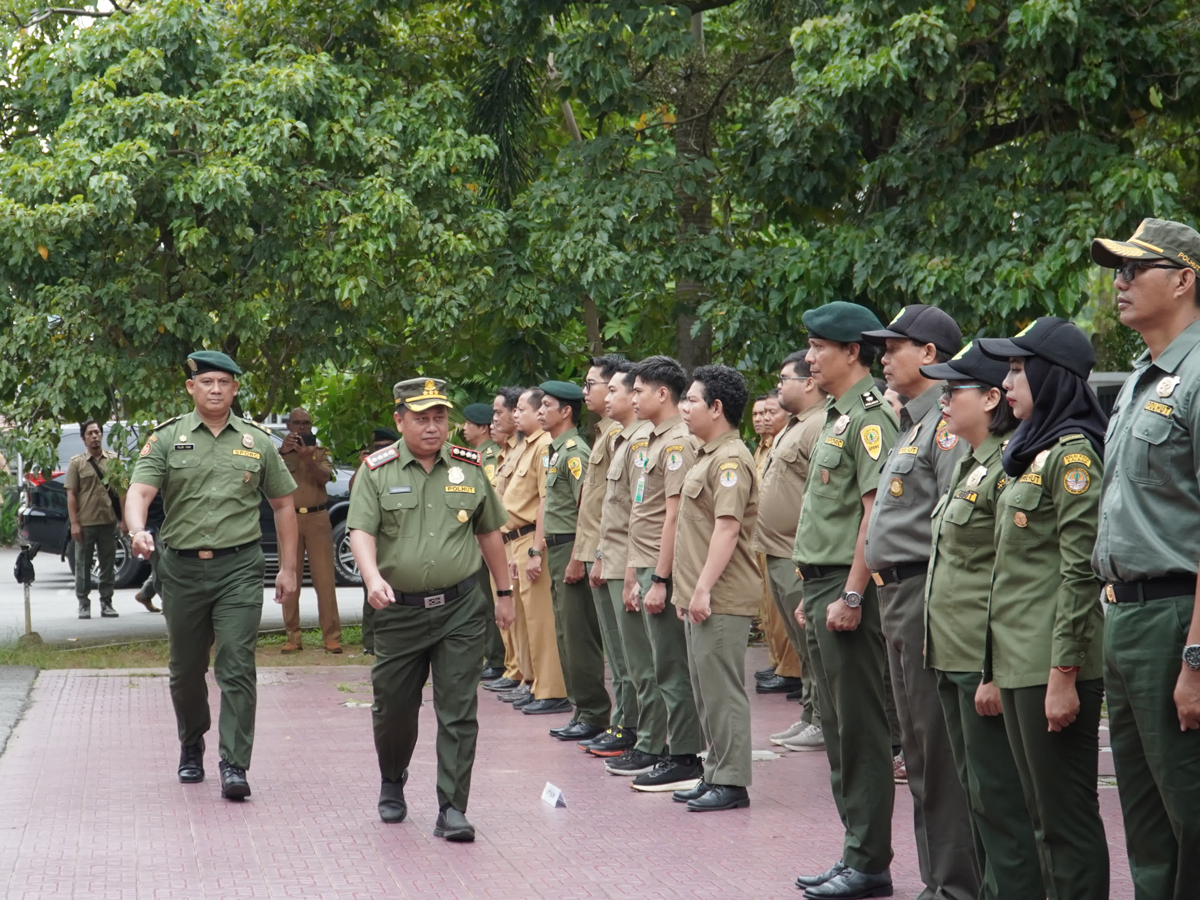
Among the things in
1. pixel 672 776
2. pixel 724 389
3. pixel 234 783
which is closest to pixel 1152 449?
pixel 724 389

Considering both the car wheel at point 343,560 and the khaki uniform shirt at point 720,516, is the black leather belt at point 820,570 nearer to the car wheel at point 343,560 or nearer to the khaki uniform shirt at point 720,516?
the khaki uniform shirt at point 720,516

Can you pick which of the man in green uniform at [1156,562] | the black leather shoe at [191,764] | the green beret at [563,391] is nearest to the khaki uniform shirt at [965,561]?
the man in green uniform at [1156,562]

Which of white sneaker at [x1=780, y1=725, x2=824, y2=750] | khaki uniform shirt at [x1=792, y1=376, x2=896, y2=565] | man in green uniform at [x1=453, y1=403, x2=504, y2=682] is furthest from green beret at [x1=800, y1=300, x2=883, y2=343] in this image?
man in green uniform at [x1=453, y1=403, x2=504, y2=682]

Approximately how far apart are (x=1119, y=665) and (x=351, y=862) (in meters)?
3.53

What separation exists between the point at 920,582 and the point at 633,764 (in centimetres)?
316

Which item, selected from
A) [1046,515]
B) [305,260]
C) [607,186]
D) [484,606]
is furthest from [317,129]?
[1046,515]

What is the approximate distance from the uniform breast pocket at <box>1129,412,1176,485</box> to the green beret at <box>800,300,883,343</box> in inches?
85.0

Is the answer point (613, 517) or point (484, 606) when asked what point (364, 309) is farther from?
point (484, 606)

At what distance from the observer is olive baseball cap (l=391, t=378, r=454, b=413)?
263 inches

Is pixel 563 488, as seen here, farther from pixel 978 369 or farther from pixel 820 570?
pixel 978 369

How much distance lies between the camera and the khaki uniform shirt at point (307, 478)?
1316 cm

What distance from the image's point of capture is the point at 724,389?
23.0 ft

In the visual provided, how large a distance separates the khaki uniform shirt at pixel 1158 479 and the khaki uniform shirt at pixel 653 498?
12.1 ft

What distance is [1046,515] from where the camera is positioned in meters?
4.27
